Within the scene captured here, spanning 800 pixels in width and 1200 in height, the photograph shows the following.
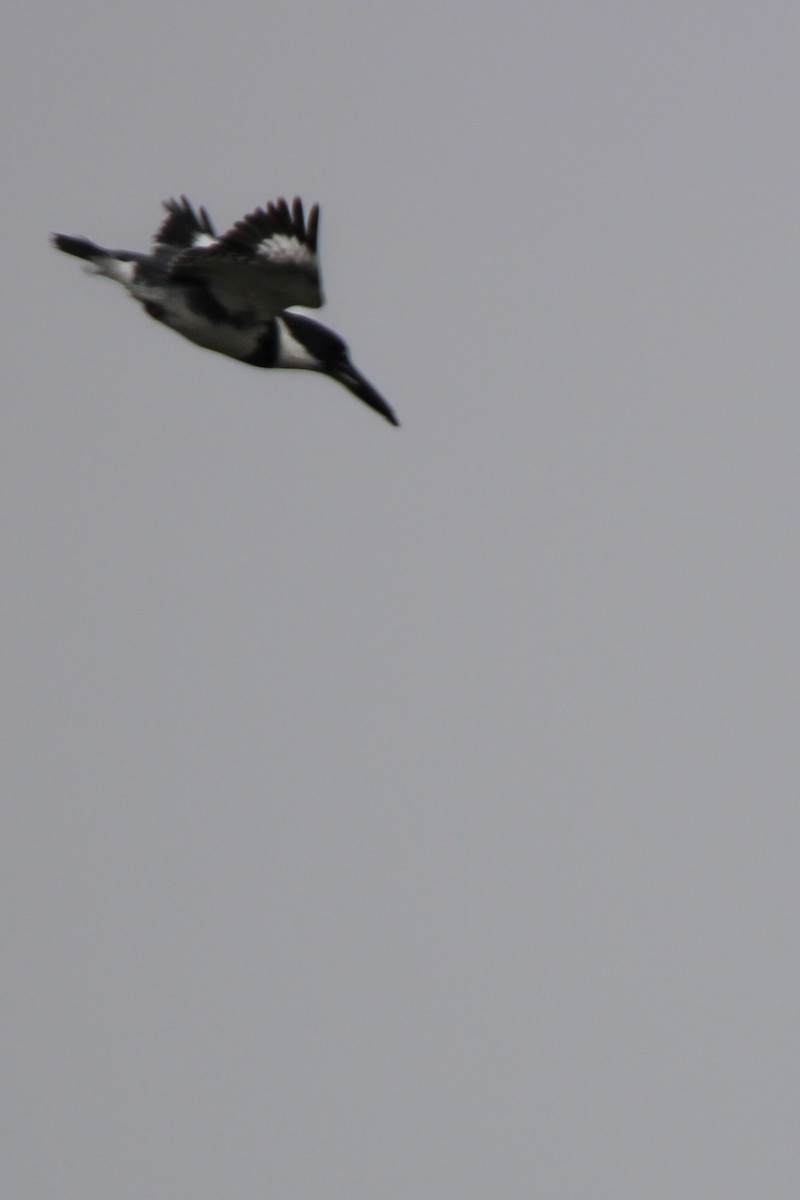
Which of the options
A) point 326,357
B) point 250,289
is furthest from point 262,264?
point 326,357

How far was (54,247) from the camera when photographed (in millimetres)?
14422

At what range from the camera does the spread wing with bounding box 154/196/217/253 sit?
1581 centimetres

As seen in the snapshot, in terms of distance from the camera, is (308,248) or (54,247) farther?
(54,247)

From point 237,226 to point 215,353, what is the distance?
759mm

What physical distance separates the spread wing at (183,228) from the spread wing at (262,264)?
1.94 m

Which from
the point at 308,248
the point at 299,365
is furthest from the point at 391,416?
the point at 308,248

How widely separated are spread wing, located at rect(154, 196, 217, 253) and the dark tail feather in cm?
135

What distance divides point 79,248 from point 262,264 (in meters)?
1.25

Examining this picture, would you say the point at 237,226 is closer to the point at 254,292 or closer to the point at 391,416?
the point at 254,292

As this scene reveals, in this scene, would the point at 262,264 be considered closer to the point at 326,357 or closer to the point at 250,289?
the point at 250,289

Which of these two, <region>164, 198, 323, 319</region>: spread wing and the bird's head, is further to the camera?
the bird's head

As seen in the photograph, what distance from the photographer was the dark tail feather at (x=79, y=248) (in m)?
14.1

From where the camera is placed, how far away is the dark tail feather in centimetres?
1411

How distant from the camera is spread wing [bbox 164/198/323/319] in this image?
521 inches
